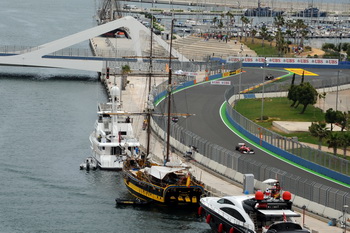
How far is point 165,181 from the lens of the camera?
7656cm

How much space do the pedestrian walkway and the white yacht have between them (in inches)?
106

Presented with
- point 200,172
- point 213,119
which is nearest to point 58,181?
point 200,172

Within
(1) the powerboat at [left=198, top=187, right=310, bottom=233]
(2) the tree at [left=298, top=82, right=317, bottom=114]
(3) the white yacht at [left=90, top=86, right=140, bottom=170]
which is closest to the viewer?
(1) the powerboat at [left=198, top=187, right=310, bottom=233]

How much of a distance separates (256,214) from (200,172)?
1915 cm

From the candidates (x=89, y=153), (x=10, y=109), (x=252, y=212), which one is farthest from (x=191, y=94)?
(x=252, y=212)

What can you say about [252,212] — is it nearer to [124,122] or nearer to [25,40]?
[124,122]

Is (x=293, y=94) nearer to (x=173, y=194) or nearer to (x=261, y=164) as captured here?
(x=261, y=164)

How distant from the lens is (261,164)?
3118 inches

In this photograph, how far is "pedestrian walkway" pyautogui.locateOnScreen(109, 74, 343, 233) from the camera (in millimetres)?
66356

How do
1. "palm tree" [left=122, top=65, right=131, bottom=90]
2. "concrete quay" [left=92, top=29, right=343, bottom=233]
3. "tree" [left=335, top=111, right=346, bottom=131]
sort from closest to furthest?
"concrete quay" [left=92, top=29, right=343, bottom=233]
"tree" [left=335, top=111, right=346, bottom=131]
"palm tree" [left=122, top=65, right=131, bottom=90]

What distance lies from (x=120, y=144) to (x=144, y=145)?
561 centimetres

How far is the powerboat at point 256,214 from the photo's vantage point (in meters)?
61.5

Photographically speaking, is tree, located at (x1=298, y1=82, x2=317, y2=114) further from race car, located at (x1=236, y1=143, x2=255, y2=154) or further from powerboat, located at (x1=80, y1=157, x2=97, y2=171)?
powerboat, located at (x1=80, y1=157, x2=97, y2=171)

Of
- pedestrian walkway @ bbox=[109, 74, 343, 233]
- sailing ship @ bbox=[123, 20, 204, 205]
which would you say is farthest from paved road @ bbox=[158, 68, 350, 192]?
sailing ship @ bbox=[123, 20, 204, 205]
